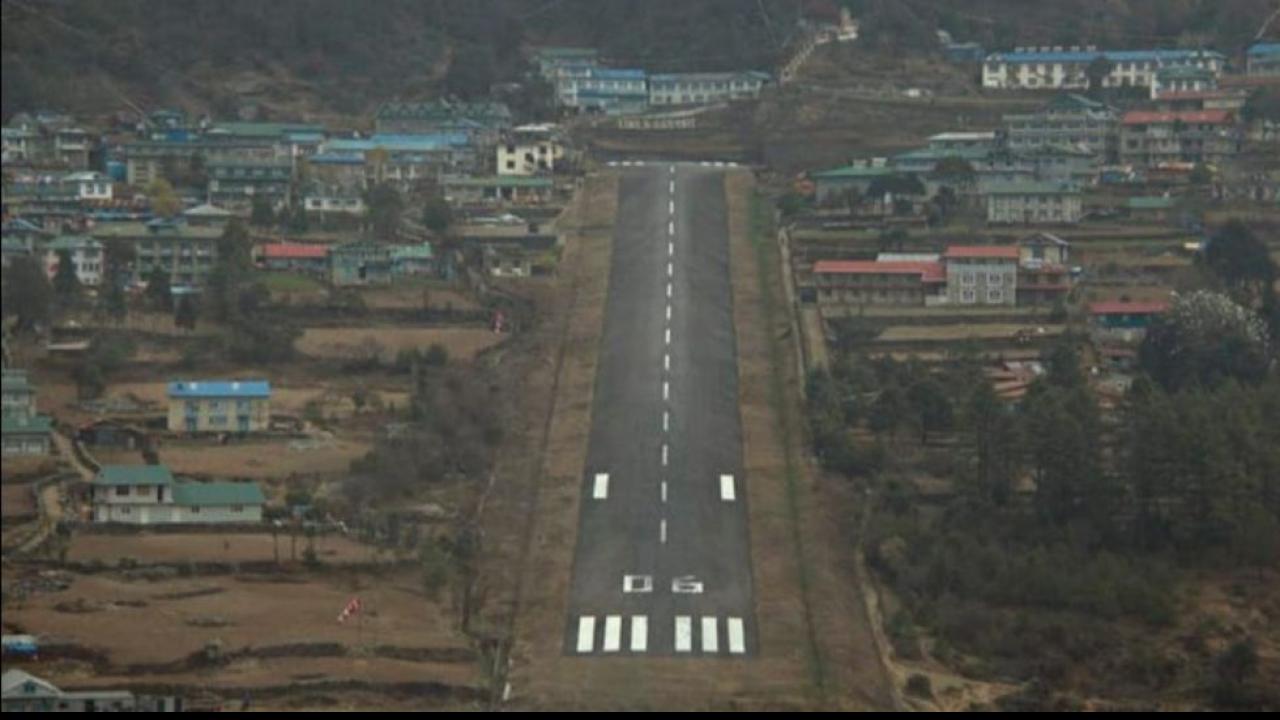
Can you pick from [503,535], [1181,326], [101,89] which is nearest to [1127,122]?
[1181,326]

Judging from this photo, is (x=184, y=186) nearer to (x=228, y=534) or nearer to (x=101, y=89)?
(x=101, y=89)

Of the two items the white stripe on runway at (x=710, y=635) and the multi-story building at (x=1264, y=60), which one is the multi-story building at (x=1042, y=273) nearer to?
the multi-story building at (x=1264, y=60)

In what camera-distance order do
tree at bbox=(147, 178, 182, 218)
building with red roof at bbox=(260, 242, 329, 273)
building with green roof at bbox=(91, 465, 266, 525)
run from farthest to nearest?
tree at bbox=(147, 178, 182, 218) → building with red roof at bbox=(260, 242, 329, 273) → building with green roof at bbox=(91, 465, 266, 525)

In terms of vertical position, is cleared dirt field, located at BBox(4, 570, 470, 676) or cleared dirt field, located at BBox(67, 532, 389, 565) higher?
cleared dirt field, located at BBox(67, 532, 389, 565)

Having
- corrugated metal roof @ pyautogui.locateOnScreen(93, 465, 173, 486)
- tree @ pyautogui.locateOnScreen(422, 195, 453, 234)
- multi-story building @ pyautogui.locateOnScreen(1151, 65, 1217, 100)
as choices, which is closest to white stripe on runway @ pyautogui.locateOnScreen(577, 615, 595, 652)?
corrugated metal roof @ pyautogui.locateOnScreen(93, 465, 173, 486)

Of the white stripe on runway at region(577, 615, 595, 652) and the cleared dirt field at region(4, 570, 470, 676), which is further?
the white stripe on runway at region(577, 615, 595, 652)

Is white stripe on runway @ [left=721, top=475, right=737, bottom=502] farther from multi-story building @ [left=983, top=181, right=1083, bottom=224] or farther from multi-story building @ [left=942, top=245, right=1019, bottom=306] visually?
multi-story building @ [left=983, top=181, right=1083, bottom=224]

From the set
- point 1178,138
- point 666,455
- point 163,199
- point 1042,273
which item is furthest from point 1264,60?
point 666,455
